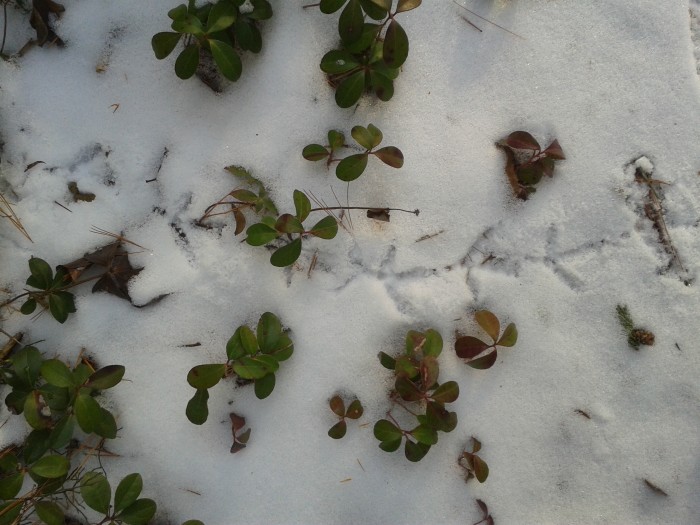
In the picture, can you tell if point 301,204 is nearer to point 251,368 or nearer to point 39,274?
point 251,368

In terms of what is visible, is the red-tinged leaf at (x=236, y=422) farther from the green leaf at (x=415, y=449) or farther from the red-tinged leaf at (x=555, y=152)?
the red-tinged leaf at (x=555, y=152)

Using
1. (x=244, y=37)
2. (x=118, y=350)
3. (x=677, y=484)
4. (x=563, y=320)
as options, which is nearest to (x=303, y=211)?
(x=244, y=37)

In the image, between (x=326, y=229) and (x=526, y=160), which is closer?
(x=326, y=229)

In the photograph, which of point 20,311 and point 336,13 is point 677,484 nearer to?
point 336,13

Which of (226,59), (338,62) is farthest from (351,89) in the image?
(226,59)

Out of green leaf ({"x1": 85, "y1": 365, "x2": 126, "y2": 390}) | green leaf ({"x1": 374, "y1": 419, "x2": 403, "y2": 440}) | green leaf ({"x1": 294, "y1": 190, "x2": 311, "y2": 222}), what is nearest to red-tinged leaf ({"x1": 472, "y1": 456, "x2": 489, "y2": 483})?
green leaf ({"x1": 374, "y1": 419, "x2": 403, "y2": 440})

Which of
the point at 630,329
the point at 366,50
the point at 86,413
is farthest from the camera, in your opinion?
the point at 630,329
